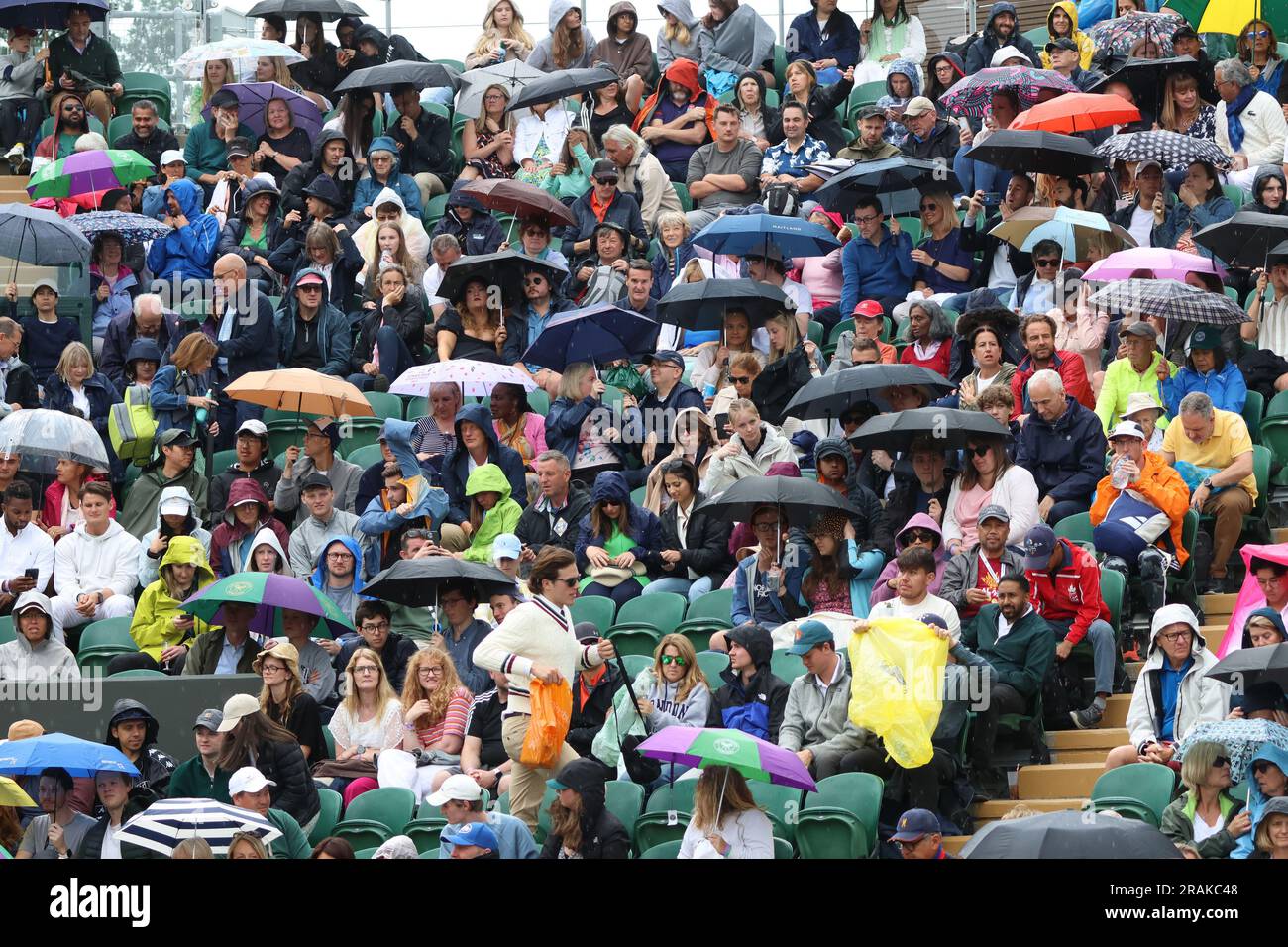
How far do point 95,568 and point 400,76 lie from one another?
612 cm

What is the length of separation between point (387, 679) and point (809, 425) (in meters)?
3.84

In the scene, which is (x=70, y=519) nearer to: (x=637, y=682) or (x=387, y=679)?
(x=387, y=679)

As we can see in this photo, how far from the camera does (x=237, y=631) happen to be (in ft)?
44.0

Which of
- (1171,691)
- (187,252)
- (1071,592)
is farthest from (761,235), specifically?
(1171,691)

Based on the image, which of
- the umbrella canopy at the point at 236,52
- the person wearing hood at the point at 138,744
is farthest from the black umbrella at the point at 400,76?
the person wearing hood at the point at 138,744

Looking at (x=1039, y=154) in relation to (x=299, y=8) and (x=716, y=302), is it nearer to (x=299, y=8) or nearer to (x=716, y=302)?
(x=716, y=302)

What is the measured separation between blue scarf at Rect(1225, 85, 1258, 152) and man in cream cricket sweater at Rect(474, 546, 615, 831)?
8.20 m

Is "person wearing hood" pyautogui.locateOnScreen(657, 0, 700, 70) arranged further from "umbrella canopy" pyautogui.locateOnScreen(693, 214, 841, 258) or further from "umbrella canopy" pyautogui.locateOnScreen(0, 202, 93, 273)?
"umbrella canopy" pyautogui.locateOnScreen(0, 202, 93, 273)

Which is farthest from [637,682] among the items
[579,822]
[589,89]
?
[589,89]

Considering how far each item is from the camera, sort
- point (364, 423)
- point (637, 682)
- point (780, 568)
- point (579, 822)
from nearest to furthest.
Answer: point (579, 822) < point (637, 682) < point (780, 568) < point (364, 423)

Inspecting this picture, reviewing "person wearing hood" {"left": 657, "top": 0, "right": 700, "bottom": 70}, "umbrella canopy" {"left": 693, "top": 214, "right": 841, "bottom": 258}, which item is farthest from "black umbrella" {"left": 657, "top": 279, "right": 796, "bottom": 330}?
"person wearing hood" {"left": 657, "top": 0, "right": 700, "bottom": 70}

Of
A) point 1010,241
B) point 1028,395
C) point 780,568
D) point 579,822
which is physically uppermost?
point 1010,241

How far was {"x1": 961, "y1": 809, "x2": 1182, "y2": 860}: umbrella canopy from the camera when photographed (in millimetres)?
8797

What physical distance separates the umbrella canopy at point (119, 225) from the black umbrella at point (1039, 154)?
227 inches
